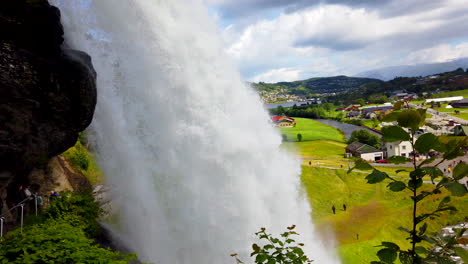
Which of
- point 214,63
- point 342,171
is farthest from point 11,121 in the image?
point 342,171

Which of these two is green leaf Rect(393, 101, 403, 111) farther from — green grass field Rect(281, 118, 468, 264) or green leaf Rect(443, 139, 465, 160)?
green grass field Rect(281, 118, 468, 264)

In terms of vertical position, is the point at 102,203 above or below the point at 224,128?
below

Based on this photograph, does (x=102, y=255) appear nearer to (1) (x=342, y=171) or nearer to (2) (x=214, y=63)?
(2) (x=214, y=63)

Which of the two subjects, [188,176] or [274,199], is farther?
[274,199]

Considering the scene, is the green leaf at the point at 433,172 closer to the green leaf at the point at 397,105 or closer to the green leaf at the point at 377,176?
the green leaf at the point at 377,176

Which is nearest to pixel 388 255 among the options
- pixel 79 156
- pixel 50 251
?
pixel 50 251

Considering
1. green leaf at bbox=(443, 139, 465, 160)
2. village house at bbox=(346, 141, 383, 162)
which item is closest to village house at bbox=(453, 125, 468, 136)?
green leaf at bbox=(443, 139, 465, 160)
